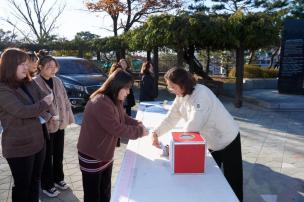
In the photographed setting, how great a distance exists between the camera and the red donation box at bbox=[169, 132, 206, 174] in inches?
102

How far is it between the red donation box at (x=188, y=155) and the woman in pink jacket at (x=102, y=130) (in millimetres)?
509

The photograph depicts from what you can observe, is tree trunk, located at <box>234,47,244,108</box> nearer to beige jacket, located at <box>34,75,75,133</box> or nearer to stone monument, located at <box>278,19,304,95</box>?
stone monument, located at <box>278,19,304,95</box>

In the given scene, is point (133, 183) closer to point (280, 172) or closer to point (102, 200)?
point (102, 200)

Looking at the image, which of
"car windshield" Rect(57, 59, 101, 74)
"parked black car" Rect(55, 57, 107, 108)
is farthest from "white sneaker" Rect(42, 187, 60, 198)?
"car windshield" Rect(57, 59, 101, 74)

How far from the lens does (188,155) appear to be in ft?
8.60

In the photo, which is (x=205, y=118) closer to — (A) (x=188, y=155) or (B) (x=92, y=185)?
(A) (x=188, y=155)

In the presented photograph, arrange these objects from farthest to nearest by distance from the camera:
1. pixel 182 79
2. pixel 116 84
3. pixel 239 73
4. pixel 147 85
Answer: pixel 239 73 → pixel 147 85 → pixel 182 79 → pixel 116 84

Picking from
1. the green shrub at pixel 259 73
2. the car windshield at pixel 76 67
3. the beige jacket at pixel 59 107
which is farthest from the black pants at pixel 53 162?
the green shrub at pixel 259 73

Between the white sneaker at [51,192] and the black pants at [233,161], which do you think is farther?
the white sneaker at [51,192]

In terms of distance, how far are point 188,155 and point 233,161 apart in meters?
1.06

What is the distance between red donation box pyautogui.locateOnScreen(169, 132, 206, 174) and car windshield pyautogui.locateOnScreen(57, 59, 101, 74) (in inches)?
356

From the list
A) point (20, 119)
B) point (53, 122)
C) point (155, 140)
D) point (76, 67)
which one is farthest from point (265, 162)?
point (76, 67)

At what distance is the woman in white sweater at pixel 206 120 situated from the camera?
3031mm

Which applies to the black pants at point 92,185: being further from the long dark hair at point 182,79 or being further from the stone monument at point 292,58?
the stone monument at point 292,58
